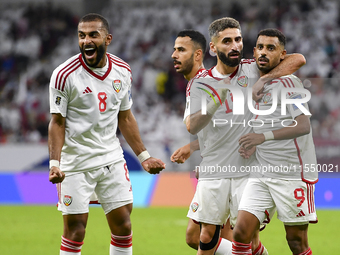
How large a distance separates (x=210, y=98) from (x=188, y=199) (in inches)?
Result: 258

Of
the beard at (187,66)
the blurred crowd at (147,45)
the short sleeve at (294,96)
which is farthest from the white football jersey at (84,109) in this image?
the blurred crowd at (147,45)

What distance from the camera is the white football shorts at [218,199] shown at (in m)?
4.56

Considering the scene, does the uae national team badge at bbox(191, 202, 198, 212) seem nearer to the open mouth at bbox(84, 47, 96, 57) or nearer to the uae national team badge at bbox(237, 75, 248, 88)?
the uae national team badge at bbox(237, 75, 248, 88)

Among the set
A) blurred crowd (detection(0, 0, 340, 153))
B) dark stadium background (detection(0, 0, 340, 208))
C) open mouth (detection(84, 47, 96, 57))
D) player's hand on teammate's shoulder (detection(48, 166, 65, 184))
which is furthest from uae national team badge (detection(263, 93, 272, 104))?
blurred crowd (detection(0, 0, 340, 153))

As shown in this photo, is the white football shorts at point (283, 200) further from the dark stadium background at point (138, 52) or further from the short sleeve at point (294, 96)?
the dark stadium background at point (138, 52)

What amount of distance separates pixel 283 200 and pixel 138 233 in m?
4.28

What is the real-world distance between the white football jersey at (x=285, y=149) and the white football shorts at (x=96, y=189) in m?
1.23

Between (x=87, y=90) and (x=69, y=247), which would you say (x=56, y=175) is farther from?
(x=87, y=90)

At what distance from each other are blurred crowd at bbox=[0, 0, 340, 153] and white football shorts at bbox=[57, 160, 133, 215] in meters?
8.63

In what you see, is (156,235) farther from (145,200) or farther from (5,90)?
(5,90)

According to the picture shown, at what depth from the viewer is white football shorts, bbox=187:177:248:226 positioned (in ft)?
15.0

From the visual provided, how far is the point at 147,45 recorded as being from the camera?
17.9 m

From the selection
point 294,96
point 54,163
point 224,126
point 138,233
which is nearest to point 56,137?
point 54,163

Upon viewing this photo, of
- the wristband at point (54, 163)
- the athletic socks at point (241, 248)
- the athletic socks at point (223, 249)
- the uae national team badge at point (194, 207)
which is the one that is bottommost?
the athletic socks at point (223, 249)
